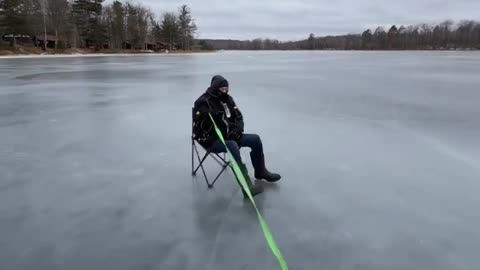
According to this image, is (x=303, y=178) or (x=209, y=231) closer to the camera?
(x=209, y=231)

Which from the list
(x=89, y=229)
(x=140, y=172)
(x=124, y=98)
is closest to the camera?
(x=89, y=229)

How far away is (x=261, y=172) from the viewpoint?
3725 mm

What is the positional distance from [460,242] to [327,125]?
3857 millimetres

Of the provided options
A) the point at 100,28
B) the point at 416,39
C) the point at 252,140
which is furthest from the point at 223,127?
the point at 416,39

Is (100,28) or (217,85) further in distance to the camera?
(100,28)

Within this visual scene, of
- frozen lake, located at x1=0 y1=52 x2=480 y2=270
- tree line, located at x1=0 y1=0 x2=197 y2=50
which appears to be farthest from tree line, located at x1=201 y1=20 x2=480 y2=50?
frozen lake, located at x1=0 y1=52 x2=480 y2=270

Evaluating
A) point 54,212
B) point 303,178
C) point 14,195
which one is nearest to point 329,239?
point 303,178

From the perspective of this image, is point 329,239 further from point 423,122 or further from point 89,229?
point 423,122

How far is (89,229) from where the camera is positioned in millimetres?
2777

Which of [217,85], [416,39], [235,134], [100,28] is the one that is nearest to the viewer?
[217,85]

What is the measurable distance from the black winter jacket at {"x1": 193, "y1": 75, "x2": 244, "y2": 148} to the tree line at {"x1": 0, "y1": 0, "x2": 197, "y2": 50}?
160ft

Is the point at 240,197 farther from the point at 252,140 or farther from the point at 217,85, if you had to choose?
the point at 217,85

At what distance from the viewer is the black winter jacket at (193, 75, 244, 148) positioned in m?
3.51

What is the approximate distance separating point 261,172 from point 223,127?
0.59 m
